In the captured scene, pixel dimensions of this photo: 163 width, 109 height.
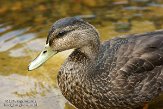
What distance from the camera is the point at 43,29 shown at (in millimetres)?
7777

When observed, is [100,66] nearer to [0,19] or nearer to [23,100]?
[23,100]

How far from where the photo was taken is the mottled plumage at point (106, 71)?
16.8 ft

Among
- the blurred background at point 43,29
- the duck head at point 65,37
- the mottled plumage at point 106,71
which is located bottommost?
the blurred background at point 43,29

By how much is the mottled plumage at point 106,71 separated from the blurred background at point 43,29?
0.57 metres

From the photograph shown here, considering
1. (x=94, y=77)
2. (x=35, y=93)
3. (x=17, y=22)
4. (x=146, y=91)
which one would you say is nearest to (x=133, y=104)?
(x=146, y=91)

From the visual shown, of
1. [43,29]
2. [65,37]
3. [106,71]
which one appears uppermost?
[65,37]

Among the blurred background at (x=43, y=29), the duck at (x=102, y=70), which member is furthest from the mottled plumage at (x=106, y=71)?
the blurred background at (x=43, y=29)

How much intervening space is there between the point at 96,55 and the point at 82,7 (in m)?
3.48

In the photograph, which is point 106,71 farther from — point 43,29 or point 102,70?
point 43,29

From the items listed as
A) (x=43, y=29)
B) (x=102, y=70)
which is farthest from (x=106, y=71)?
(x=43, y=29)

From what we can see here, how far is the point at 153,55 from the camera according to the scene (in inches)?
209

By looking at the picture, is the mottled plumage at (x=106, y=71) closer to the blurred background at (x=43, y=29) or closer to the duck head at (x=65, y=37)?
the duck head at (x=65, y=37)

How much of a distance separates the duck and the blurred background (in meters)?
0.56

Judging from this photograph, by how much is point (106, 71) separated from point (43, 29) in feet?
9.27
